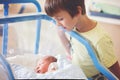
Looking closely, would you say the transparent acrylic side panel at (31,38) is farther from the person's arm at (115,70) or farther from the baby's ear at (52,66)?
the person's arm at (115,70)

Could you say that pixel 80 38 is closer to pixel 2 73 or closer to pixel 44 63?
pixel 44 63

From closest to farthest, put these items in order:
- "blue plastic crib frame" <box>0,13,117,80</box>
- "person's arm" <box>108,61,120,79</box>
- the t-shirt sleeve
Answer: "blue plastic crib frame" <box>0,13,117,80</box>, the t-shirt sleeve, "person's arm" <box>108,61,120,79</box>

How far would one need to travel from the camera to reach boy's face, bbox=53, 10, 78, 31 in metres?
0.99

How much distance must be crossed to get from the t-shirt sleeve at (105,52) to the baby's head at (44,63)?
214mm

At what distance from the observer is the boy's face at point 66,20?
986mm

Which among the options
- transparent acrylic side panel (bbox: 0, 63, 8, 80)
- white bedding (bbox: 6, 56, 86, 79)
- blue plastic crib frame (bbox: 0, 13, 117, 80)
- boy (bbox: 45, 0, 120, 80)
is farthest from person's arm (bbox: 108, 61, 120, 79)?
transparent acrylic side panel (bbox: 0, 63, 8, 80)

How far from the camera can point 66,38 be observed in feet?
4.04

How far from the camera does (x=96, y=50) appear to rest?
3.35ft

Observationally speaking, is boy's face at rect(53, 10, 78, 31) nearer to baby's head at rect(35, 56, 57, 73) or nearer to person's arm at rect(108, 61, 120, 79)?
baby's head at rect(35, 56, 57, 73)

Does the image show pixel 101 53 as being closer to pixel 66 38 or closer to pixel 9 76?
pixel 66 38

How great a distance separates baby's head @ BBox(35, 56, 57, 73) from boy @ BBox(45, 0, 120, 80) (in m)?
0.10

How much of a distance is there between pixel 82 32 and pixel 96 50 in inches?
5.4

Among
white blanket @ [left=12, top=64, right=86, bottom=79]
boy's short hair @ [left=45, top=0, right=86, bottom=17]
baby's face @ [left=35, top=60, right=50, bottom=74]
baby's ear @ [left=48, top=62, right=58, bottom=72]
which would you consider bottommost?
baby's face @ [left=35, top=60, right=50, bottom=74]

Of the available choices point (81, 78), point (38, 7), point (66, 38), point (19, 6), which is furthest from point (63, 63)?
point (19, 6)
